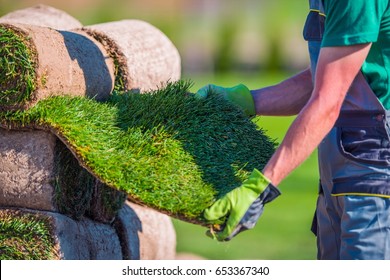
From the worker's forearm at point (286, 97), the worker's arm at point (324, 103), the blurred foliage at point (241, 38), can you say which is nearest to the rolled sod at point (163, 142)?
the worker's forearm at point (286, 97)

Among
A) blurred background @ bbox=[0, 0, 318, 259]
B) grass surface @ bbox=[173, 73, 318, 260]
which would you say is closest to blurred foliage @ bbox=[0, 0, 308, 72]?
blurred background @ bbox=[0, 0, 318, 259]

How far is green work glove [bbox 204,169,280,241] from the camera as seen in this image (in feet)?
7.76

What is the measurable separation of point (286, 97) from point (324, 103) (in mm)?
664

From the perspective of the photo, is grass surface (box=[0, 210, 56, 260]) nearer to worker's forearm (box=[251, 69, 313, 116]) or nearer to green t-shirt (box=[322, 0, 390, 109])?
worker's forearm (box=[251, 69, 313, 116])

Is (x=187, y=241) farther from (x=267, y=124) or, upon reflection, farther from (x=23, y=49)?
(x=267, y=124)

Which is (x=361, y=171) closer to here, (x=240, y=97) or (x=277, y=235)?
(x=240, y=97)

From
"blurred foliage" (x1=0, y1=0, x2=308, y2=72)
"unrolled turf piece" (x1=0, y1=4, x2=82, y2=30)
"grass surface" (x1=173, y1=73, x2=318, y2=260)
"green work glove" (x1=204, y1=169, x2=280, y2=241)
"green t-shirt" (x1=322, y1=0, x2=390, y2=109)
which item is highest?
"green t-shirt" (x1=322, y1=0, x2=390, y2=109)

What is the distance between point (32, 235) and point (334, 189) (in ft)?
3.51

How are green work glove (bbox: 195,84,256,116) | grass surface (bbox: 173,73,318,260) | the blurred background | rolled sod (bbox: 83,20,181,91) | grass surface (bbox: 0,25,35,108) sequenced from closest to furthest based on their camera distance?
grass surface (bbox: 0,25,35,108)
green work glove (bbox: 195,84,256,116)
rolled sod (bbox: 83,20,181,91)
grass surface (bbox: 173,73,318,260)
the blurred background

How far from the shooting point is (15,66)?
2.61 m

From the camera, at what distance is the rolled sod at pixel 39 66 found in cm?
261

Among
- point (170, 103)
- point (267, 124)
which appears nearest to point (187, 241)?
point (170, 103)

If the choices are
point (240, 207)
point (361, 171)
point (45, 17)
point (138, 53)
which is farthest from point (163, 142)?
point (45, 17)

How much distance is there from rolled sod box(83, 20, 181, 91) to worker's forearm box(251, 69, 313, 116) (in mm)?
412
